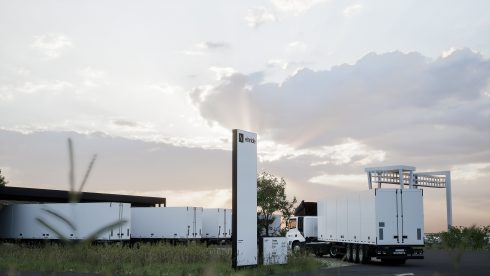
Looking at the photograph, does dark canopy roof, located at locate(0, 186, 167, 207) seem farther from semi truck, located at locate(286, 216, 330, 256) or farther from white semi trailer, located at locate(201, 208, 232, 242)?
semi truck, located at locate(286, 216, 330, 256)

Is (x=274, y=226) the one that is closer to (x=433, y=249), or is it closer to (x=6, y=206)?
(x=433, y=249)

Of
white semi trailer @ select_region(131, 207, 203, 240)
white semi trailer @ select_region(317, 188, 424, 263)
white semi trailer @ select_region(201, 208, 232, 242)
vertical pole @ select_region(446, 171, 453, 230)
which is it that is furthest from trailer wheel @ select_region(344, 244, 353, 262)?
vertical pole @ select_region(446, 171, 453, 230)

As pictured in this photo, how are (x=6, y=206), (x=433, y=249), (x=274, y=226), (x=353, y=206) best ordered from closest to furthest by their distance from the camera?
(x=353, y=206), (x=6, y=206), (x=433, y=249), (x=274, y=226)

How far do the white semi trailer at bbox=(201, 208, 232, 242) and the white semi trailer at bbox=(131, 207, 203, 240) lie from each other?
15.1 feet

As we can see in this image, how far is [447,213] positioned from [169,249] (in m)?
43.5

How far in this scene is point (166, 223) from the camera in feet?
168

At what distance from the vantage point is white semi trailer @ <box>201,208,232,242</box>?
56.8m

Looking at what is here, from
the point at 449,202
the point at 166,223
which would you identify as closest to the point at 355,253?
the point at 166,223

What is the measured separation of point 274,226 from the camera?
7331 cm

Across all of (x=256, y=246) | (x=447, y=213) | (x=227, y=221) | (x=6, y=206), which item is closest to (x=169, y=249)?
(x=256, y=246)

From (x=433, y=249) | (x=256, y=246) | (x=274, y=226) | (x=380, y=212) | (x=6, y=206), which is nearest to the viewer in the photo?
(x=256, y=246)

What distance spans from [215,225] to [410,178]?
63.5 feet

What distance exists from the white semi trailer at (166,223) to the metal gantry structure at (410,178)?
1776cm

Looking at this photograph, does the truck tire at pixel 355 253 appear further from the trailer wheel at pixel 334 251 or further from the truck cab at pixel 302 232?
the truck cab at pixel 302 232
